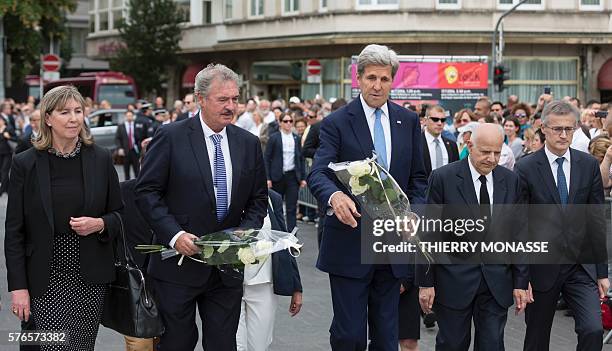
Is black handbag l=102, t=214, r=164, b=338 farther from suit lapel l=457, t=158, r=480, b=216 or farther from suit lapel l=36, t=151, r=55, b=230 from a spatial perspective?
suit lapel l=457, t=158, r=480, b=216

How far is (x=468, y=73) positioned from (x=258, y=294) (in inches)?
737

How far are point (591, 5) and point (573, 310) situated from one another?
37.9 m

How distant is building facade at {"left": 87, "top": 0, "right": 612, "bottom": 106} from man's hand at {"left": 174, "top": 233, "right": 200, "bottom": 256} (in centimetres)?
3640

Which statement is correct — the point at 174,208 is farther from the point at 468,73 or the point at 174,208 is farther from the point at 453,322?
the point at 468,73

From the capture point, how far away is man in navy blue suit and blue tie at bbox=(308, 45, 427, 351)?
6.46 metres

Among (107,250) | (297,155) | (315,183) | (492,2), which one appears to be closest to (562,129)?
(315,183)

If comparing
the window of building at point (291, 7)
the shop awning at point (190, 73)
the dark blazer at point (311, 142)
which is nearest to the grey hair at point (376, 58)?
the dark blazer at point (311, 142)

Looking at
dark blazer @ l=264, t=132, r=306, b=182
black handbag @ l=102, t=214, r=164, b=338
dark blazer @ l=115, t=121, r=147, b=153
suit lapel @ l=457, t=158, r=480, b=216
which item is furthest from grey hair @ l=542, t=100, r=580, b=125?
dark blazer @ l=115, t=121, r=147, b=153

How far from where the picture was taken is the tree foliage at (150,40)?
53.2 meters

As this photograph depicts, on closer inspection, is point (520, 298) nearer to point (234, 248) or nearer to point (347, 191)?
point (347, 191)

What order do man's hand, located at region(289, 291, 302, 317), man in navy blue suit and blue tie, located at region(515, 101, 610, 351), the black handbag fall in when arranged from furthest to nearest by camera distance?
1. man in navy blue suit and blue tie, located at region(515, 101, 610, 351)
2. man's hand, located at region(289, 291, 302, 317)
3. the black handbag

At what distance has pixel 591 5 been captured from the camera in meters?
43.2

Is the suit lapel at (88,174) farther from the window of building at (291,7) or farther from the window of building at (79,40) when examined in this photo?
the window of building at (79,40)

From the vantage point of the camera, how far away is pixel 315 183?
6.37m
